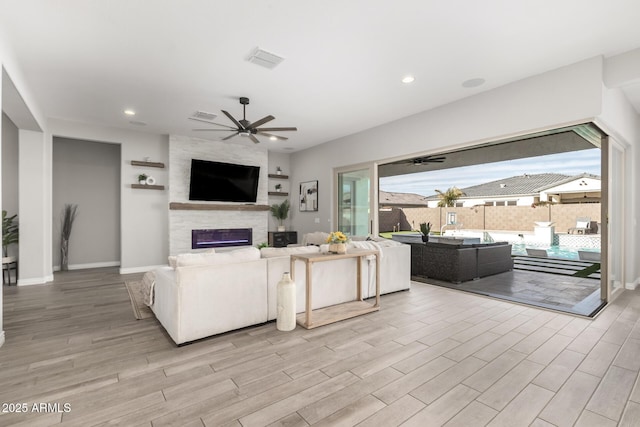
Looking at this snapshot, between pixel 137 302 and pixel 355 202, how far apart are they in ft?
14.7

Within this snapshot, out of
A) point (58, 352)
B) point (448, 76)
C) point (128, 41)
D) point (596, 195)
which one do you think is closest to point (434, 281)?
point (448, 76)

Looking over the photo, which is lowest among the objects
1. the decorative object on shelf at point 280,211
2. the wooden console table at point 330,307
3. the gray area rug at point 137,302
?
the gray area rug at point 137,302

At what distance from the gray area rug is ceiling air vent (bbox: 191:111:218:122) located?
2987 mm

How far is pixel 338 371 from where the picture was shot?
7.23 feet

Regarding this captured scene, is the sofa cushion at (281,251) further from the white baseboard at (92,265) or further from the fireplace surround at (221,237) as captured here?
the white baseboard at (92,265)

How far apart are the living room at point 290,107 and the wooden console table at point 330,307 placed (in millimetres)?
2189

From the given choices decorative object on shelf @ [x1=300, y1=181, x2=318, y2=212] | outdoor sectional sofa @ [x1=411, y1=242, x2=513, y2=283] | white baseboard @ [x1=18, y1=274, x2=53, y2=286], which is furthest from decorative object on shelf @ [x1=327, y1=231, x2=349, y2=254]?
white baseboard @ [x1=18, y1=274, x2=53, y2=286]

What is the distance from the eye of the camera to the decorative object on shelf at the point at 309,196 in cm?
758

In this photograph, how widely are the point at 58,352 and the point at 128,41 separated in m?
2.93

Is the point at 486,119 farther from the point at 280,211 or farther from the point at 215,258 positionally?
the point at 280,211

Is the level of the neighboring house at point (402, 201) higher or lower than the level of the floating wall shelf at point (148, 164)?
lower

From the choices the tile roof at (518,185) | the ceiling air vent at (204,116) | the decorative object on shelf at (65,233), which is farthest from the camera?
the tile roof at (518,185)

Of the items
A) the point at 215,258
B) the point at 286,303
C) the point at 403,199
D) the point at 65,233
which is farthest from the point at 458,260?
the point at 65,233

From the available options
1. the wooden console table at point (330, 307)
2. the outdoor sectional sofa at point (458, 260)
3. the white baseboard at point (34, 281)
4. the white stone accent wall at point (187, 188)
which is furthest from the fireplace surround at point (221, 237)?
the wooden console table at point (330, 307)
